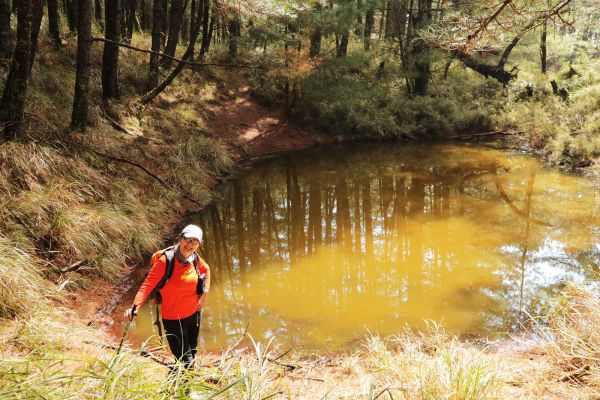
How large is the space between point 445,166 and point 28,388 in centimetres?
1374

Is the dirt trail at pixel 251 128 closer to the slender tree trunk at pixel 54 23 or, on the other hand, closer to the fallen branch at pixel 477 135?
the slender tree trunk at pixel 54 23

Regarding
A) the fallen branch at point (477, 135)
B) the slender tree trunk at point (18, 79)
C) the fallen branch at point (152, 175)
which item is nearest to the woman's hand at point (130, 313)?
the slender tree trunk at point (18, 79)

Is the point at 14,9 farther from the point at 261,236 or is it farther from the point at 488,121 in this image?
the point at 488,121


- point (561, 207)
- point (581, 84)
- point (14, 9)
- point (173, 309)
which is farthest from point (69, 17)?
point (581, 84)

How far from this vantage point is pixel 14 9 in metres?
13.4

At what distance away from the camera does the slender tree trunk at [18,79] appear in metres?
6.95

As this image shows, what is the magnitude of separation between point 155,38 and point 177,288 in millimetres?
11330

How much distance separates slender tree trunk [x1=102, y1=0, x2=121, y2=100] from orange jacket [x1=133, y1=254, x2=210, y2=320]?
29.4 feet

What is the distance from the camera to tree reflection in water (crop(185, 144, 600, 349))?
6227mm

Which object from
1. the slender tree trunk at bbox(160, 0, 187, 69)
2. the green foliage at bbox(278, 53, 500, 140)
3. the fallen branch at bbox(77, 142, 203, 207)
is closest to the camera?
the fallen branch at bbox(77, 142, 203, 207)

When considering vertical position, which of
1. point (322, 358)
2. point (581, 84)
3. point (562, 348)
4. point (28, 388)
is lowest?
point (322, 358)

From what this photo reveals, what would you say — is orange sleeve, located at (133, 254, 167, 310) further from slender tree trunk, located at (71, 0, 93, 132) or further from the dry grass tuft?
slender tree trunk, located at (71, 0, 93, 132)

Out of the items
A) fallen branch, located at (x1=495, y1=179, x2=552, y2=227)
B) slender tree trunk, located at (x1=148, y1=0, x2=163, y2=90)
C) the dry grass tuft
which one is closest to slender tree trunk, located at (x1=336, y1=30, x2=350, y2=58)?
slender tree trunk, located at (x1=148, y1=0, x2=163, y2=90)

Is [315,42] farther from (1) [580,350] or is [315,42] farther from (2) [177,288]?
(1) [580,350]
